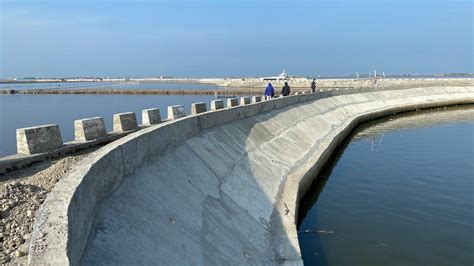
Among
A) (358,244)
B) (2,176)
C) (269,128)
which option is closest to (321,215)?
(358,244)

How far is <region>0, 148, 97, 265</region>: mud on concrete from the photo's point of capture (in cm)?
487

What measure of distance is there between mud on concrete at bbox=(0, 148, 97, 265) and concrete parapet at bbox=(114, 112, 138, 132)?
656 cm

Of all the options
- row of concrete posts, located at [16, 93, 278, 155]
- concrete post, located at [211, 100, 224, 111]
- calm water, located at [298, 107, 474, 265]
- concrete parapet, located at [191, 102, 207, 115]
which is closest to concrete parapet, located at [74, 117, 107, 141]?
row of concrete posts, located at [16, 93, 278, 155]

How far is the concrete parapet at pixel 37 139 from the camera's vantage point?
1053cm

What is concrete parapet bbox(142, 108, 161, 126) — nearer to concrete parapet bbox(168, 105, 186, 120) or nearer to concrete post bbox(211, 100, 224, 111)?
concrete parapet bbox(168, 105, 186, 120)

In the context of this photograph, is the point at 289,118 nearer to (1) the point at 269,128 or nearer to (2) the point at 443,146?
(1) the point at 269,128

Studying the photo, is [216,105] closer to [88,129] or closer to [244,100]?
[244,100]

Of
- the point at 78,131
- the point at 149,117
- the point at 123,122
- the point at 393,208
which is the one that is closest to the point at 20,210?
the point at 78,131

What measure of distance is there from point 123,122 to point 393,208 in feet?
32.1

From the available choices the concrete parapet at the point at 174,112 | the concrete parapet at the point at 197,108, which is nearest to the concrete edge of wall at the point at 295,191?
the concrete parapet at the point at 197,108

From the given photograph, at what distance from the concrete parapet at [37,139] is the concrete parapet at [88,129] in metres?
1.54

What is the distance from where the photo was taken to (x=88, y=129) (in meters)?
13.3

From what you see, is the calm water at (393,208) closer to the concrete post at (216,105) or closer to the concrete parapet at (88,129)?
the concrete post at (216,105)

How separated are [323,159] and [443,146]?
36.7 feet
